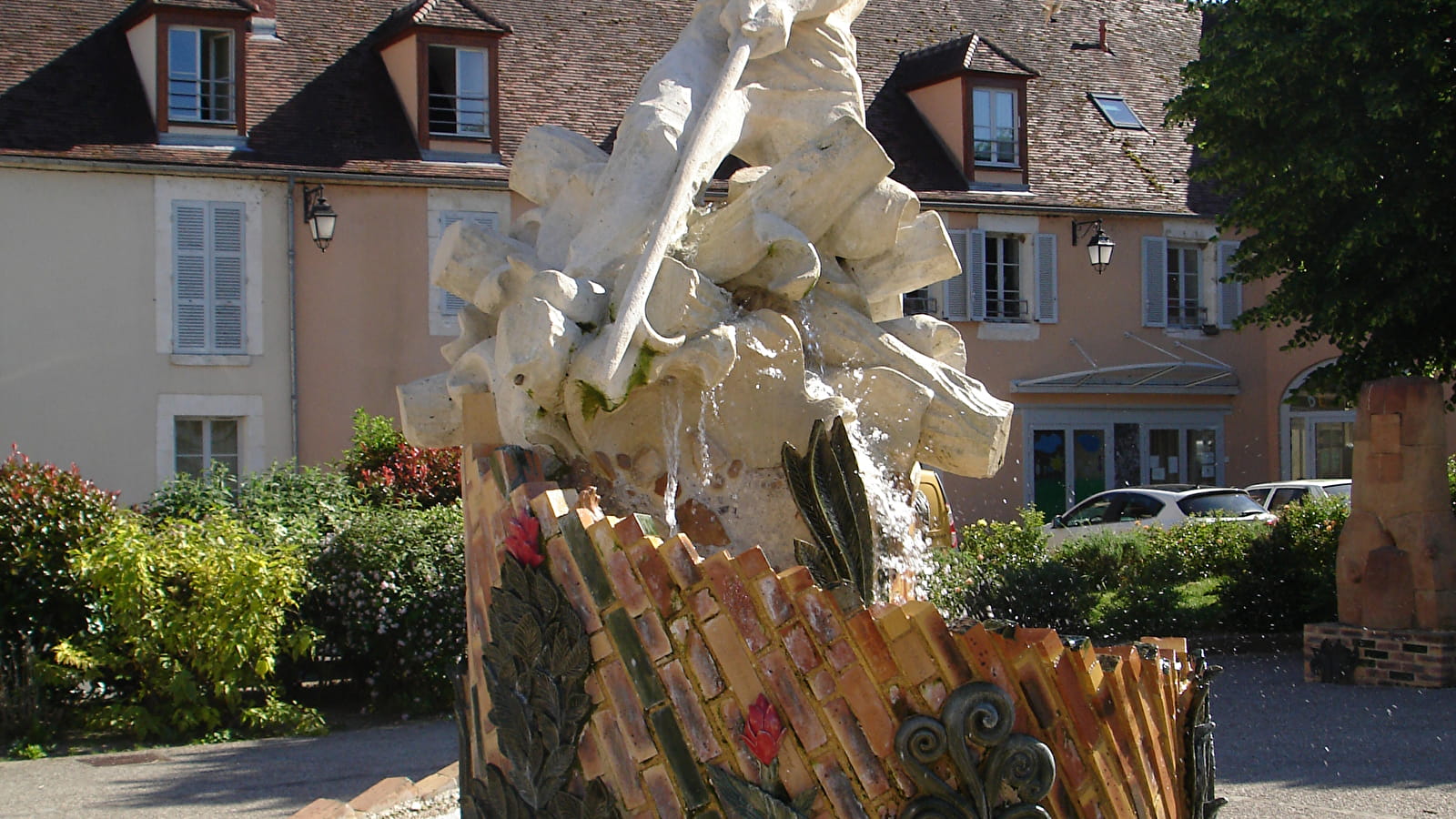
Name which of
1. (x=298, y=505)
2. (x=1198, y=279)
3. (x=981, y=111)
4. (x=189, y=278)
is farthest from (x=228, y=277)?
(x=1198, y=279)

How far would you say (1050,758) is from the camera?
3.43m

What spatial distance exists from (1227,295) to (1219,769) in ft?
58.0

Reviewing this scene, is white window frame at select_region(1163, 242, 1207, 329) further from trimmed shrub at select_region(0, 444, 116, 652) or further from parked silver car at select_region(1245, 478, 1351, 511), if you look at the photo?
trimmed shrub at select_region(0, 444, 116, 652)

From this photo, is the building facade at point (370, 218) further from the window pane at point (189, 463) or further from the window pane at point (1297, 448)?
the window pane at point (1297, 448)

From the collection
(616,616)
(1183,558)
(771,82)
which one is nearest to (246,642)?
(771,82)

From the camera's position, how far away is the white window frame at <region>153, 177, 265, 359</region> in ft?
63.3

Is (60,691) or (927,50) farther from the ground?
(927,50)

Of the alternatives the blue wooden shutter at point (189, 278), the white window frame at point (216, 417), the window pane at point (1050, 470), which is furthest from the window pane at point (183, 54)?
the window pane at point (1050, 470)

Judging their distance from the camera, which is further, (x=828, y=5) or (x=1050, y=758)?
(x=828, y=5)

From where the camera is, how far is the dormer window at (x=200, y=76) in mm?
19359

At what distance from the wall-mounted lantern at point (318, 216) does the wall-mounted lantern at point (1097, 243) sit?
9.91 meters

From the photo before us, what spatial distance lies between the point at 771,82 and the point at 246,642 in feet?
19.3

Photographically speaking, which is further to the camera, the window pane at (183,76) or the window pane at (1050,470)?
the window pane at (1050,470)

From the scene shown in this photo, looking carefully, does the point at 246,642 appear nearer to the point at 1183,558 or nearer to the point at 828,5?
the point at 828,5
